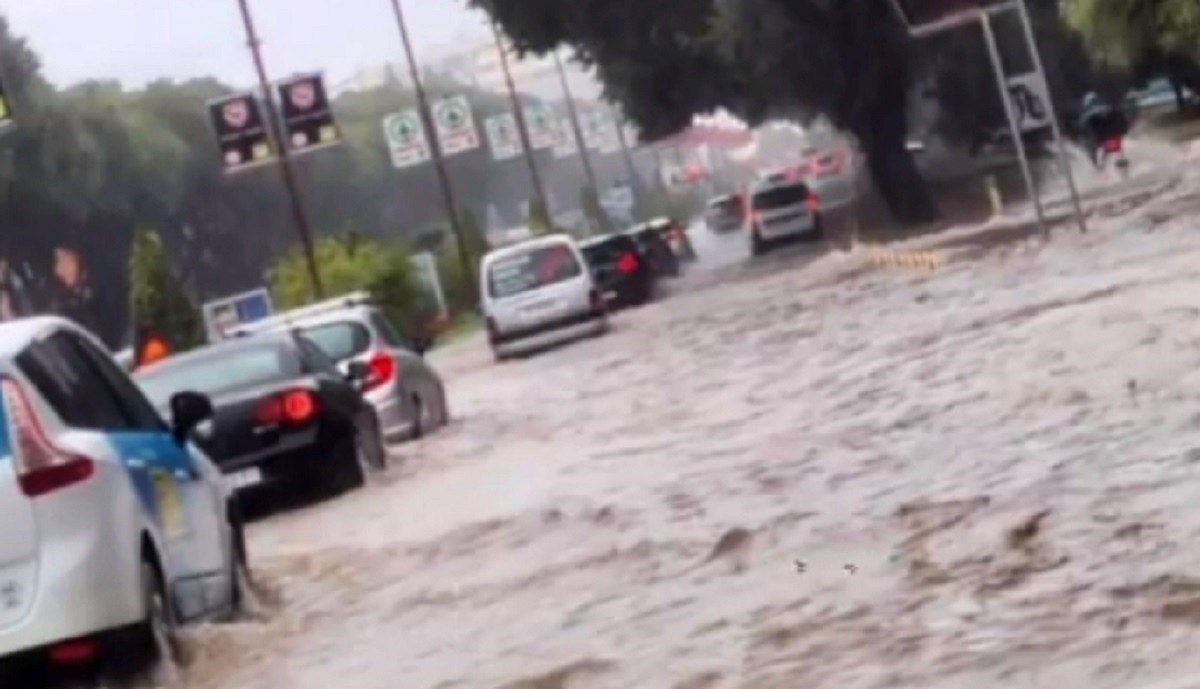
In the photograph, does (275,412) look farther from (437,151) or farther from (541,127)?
(541,127)

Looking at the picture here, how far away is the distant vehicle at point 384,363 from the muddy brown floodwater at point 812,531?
18.0 inches

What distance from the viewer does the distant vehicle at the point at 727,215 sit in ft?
324

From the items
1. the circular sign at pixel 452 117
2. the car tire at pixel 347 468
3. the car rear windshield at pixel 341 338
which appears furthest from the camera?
the circular sign at pixel 452 117

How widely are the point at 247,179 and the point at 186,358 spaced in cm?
7889

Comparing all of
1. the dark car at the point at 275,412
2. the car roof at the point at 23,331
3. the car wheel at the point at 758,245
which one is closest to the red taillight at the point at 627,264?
the car wheel at the point at 758,245

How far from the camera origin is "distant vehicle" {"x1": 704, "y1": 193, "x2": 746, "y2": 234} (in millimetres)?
98706

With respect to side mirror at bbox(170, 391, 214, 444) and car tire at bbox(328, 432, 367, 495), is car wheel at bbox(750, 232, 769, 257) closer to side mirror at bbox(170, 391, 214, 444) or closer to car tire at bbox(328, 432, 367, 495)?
car tire at bbox(328, 432, 367, 495)

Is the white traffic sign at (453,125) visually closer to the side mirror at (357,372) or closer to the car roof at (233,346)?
the side mirror at (357,372)

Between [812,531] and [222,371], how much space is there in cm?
807

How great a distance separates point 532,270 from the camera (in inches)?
1698

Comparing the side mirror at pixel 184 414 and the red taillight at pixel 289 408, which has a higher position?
the side mirror at pixel 184 414

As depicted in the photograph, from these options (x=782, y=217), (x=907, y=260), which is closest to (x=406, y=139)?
(x=782, y=217)

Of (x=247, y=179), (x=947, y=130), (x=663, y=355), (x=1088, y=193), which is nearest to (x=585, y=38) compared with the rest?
(x=1088, y=193)

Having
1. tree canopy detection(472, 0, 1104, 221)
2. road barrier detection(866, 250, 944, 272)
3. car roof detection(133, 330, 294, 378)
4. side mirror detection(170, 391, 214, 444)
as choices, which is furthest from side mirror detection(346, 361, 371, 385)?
tree canopy detection(472, 0, 1104, 221)
